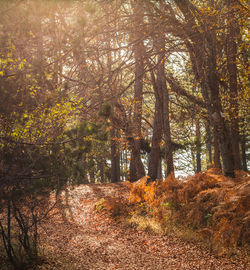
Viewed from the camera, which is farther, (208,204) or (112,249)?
(208,204)

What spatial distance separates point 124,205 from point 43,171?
576cm

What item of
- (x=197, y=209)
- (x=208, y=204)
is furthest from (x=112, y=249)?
(x=208, y=204)

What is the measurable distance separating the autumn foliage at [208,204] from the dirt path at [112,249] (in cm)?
46

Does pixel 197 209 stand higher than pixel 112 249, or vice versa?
pixel 197 209

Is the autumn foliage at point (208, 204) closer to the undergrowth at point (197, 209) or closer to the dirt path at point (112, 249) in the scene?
the undergrowth at point (197, 209)

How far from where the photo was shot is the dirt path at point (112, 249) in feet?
17.0

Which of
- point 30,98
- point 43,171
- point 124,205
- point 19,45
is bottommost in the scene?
point 124,205

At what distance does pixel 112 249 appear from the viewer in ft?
20.9

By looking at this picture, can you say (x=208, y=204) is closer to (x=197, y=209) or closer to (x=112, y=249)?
(x=197, y=209)

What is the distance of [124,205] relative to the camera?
970 cm

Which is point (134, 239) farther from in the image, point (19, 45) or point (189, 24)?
point (189, 24)

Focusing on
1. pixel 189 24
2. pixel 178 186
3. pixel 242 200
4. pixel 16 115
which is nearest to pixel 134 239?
pixel 178 186

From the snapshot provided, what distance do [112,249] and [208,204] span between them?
2.48 meters

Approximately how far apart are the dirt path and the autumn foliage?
0.46 m
